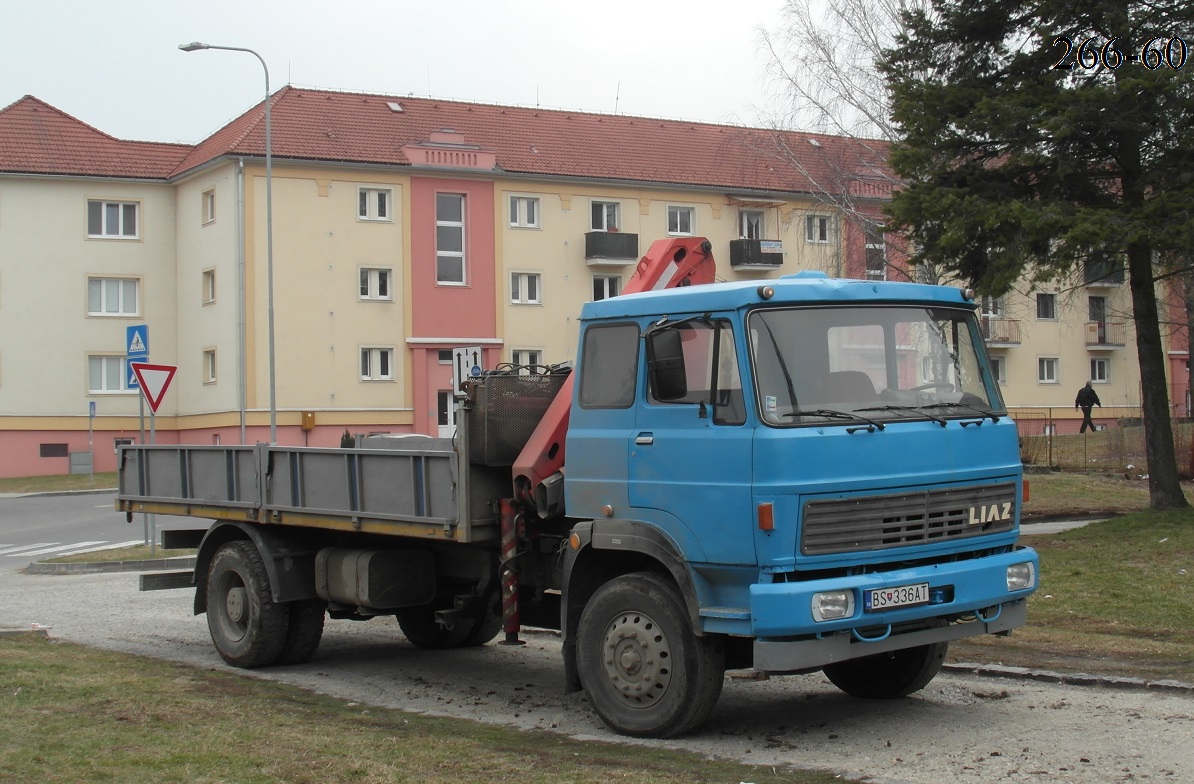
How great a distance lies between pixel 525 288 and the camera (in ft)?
159

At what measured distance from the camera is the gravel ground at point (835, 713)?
716 centimetres

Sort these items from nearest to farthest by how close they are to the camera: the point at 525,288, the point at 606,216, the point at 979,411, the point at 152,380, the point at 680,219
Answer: the point at 979,411 → the point at 152,380 → the point at 525,288 → the point at 606,216 → the point at 680,219

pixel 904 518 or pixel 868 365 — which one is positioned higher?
pixel 868 365

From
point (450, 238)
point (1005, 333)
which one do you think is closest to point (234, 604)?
point (450, 238)

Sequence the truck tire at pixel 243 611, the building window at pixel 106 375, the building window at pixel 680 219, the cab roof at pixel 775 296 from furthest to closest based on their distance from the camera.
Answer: the building window at pixel 680 219, the building window at pixel 106 375, the truck tire at pixel 243 611, the cab roof at pixel 775 296

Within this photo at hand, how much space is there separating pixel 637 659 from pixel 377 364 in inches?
1530

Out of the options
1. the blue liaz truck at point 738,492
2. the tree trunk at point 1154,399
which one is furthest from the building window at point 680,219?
the blue liaz truck at point 738,492

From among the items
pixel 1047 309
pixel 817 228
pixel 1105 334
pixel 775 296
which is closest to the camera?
pixel 775 296

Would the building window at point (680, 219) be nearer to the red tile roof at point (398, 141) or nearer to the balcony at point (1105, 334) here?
the red tile roof at point (398, 141)

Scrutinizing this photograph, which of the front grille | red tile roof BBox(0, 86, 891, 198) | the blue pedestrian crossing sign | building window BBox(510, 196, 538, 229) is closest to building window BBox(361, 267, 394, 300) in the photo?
red tile roof BBox(0, 86, 891, 198)

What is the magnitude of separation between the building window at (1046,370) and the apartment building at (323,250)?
4.92 metres

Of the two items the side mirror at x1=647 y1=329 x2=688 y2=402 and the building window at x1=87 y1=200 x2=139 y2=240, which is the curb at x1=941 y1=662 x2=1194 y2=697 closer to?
the side mirror at x1=647 y1=329 x2=688 y2=402

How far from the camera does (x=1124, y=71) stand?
1708 centimetres

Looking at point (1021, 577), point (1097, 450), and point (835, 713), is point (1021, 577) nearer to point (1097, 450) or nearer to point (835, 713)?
point (835, 713)
